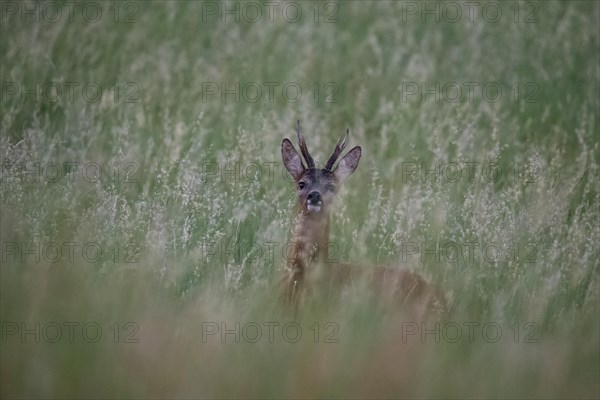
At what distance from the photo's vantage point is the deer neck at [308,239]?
6773 mm

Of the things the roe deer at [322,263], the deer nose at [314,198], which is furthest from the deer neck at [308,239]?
the deer nose at [314,198]

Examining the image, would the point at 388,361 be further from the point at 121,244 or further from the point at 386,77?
the point at 386,77

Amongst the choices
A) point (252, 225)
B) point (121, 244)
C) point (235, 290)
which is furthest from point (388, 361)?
point (252, 225)

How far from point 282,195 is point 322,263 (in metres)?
1.26

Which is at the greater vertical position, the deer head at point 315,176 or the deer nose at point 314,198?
the deer head at point 315,176

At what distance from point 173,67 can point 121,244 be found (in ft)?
14.8

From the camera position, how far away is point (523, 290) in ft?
18.6

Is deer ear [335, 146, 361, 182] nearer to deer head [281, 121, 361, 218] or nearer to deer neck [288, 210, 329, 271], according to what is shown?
deer head [281, 121, 361, 218]

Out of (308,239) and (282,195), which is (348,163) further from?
(308,239)

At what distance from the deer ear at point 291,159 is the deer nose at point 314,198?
1.76ft

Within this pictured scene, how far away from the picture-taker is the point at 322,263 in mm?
6559

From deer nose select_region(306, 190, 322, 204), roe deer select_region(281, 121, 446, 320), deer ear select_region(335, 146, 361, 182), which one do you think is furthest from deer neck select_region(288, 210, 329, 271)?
deer ear select_region(335, 146, 361, 182)

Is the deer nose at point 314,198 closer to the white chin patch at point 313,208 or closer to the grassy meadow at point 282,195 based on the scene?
the white chin patch at point 313,208

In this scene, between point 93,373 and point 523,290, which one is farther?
point 523,290
